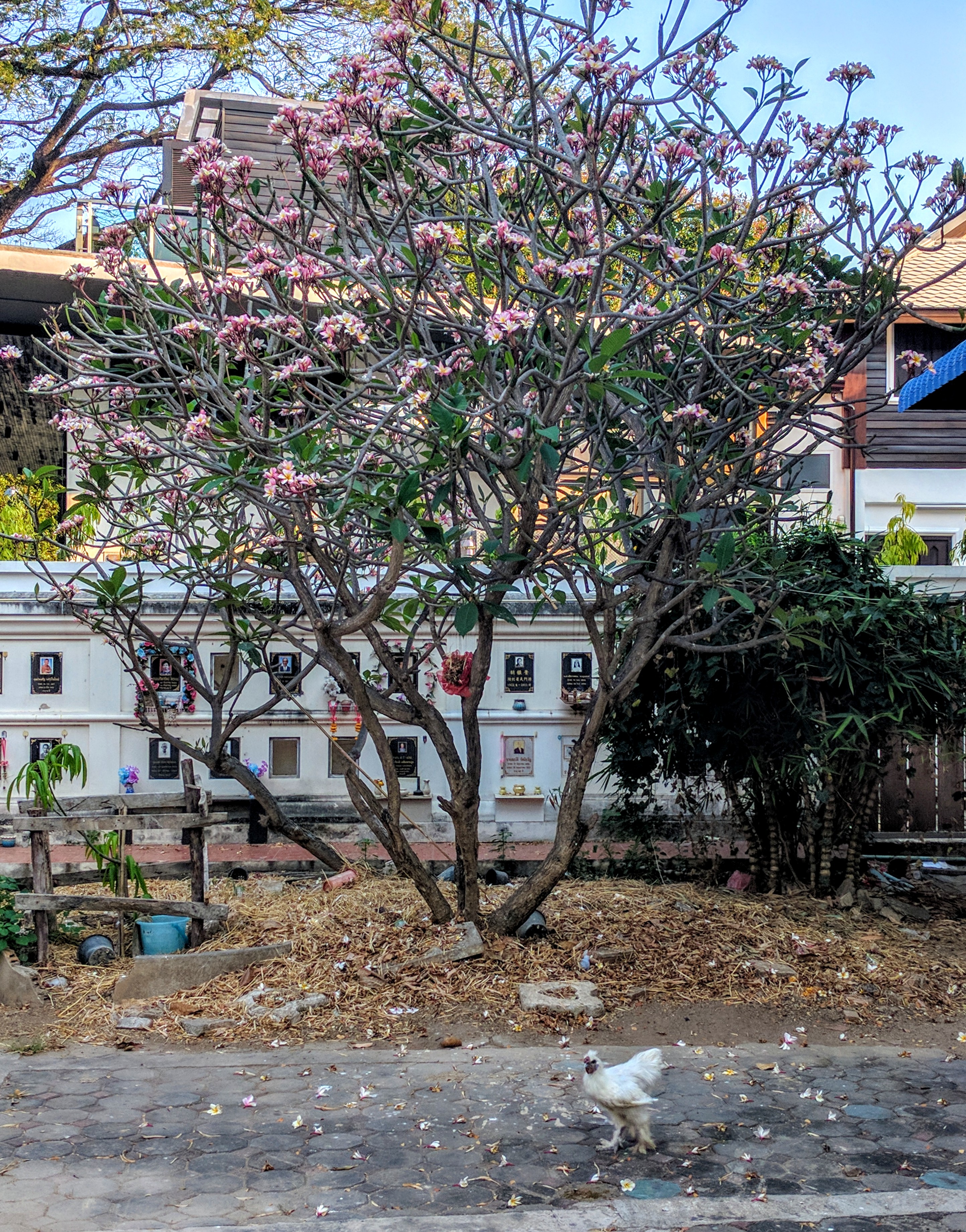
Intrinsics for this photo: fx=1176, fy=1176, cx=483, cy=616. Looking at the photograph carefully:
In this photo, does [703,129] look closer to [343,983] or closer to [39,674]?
[343,983]

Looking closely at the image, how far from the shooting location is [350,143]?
543cm

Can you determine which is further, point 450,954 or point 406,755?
point 406,755

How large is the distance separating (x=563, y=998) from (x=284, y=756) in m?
5.50

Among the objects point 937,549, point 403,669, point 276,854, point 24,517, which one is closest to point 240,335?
point 403,669

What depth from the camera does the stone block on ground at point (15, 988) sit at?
6.68 metres

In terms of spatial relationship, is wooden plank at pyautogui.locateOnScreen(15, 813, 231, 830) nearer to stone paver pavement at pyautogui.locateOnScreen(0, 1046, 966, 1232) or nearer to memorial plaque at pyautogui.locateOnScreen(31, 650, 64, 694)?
stone paver pavement at pyautogui.locateOnScreen(0, 1046, 966, 1232)

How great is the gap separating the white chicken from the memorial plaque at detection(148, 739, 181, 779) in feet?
24.6

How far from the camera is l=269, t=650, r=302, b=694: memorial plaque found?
11.3 metres

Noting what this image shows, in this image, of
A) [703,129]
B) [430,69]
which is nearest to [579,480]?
[703,129]

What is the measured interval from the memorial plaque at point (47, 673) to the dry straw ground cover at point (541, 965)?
3664 mm

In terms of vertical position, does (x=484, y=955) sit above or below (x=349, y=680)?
below

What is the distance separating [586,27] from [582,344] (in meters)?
1.48

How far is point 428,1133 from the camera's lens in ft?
16.1

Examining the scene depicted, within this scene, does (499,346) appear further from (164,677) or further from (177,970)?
(164,677)
